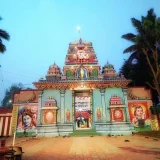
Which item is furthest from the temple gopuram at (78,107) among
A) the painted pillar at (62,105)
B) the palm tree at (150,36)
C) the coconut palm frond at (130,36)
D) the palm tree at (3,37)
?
the palm tree at (3,37)

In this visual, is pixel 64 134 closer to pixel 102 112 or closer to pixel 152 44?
pixel 102 112

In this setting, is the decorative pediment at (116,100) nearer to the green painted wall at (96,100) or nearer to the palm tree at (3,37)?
the green painted wall at (96,100)

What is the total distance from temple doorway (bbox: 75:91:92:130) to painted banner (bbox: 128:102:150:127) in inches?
222

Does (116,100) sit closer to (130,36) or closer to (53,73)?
(130,36)

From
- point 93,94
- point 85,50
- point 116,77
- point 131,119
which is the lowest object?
point 131,119

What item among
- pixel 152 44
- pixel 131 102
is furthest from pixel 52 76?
pixel 152 44

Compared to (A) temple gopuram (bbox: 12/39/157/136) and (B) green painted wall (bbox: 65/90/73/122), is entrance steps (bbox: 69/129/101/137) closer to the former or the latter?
(A) temple gopuram (bbox: 12/39/157/136)

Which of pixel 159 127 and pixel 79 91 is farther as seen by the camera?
pixel 79 91

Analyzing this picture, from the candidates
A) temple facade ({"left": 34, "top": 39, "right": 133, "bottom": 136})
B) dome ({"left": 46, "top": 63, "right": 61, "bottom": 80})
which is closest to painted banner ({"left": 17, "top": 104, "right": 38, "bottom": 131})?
temple facade ({"left": 34, "top": 39, "right": 133, "bottom": 136})

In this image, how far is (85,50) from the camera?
1048 inches

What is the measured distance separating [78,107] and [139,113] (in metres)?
8.20

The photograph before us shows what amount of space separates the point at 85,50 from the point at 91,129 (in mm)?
12286

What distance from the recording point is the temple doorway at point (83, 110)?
2242 centimetres

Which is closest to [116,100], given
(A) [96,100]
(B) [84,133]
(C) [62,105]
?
(A) [96,100]
